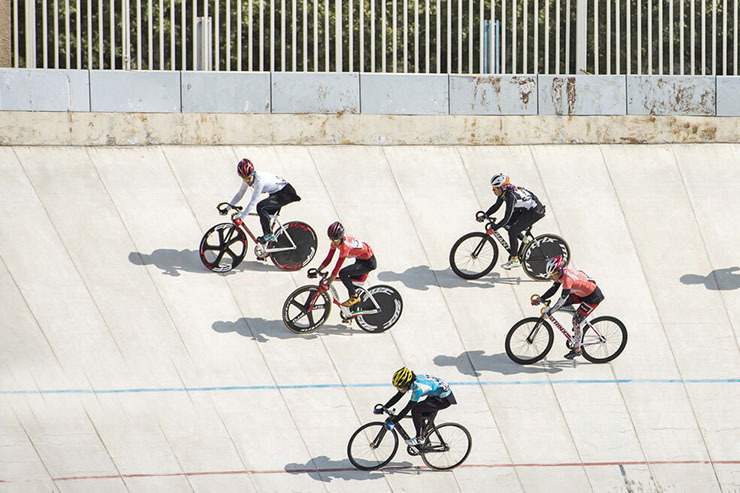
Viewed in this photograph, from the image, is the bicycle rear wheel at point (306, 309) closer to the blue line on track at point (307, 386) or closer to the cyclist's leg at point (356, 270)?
the cyclist's leg at point (356, 270)

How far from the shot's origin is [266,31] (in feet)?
66.7

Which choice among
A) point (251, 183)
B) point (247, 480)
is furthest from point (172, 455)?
point (251, 183)

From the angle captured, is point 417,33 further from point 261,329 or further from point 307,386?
point 307,386

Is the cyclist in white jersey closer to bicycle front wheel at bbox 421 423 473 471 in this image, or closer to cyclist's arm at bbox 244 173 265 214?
cyclist's arm at bbox 244 173 265 214

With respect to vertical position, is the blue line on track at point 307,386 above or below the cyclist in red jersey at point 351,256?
below

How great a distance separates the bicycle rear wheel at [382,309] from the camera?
479 inches

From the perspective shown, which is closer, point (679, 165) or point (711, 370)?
point (711, 370)

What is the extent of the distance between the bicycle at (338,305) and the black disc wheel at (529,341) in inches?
54.8

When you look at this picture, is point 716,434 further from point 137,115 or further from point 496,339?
point 137,115

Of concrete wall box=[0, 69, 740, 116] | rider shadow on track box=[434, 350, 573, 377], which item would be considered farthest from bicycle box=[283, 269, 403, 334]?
concrete wall box=[0, 69, 740, 116]

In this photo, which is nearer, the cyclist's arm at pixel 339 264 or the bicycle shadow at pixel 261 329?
the cyclist's arm at pixel 339 264

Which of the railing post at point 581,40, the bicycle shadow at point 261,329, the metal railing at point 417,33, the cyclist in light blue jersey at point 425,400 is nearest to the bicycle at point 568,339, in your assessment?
the cyclist in light blue jersey at point 425,400

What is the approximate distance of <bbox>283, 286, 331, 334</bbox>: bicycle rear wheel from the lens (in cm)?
1200

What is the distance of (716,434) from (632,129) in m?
6.08
